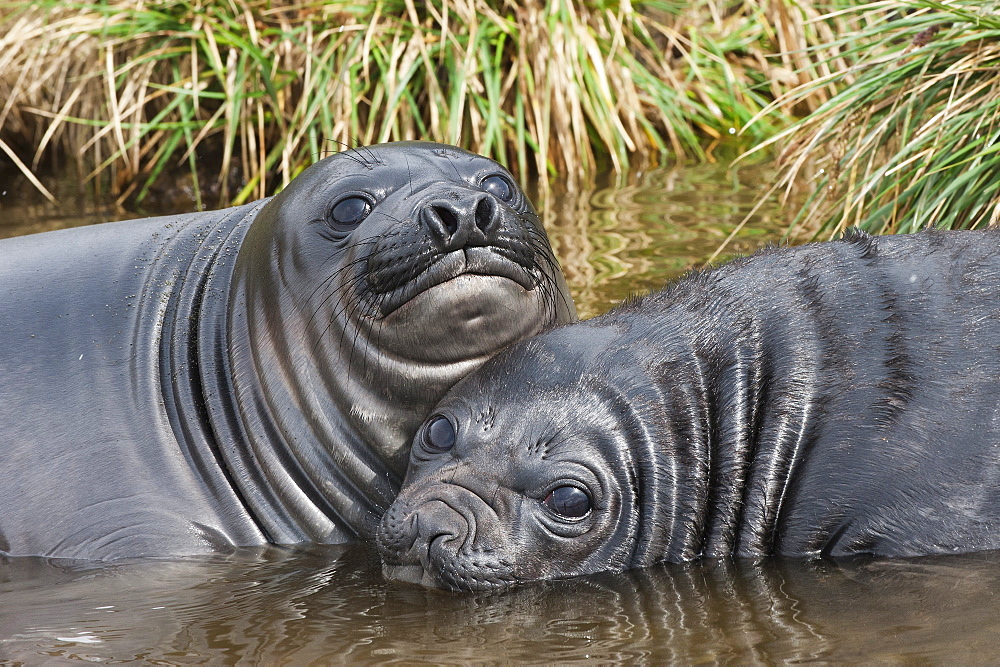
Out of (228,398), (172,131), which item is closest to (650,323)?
(228,398)

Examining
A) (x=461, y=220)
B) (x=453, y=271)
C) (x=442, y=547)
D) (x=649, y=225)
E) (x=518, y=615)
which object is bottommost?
(x=518, y=615)

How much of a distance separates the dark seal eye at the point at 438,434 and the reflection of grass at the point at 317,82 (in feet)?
15.0

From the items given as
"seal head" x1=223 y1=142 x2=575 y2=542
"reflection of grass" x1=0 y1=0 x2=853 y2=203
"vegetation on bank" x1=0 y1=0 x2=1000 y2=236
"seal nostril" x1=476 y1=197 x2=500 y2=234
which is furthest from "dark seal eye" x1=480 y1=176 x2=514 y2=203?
"reflection of grass" x1=0 y1=0 x2=853 y2=203

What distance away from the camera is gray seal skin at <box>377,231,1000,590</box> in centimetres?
382

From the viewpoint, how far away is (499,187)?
177 inches

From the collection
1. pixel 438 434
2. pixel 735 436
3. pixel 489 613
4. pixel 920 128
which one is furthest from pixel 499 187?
pixel 920 128

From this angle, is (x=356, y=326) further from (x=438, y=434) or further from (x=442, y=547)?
(x=442, y=547)

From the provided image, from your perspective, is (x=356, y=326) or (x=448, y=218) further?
(x=356, y=326)

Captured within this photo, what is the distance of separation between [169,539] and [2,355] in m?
0.85

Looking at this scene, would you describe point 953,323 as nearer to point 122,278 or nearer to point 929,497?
point 929,497

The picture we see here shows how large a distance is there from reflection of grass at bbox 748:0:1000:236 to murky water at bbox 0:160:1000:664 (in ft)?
6.66

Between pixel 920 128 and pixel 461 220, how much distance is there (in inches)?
96.9

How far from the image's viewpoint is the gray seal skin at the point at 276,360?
4195mm

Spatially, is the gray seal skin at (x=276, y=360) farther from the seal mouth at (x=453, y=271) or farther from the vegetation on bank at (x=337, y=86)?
the vegetation on bank at (x=337, y=86)
